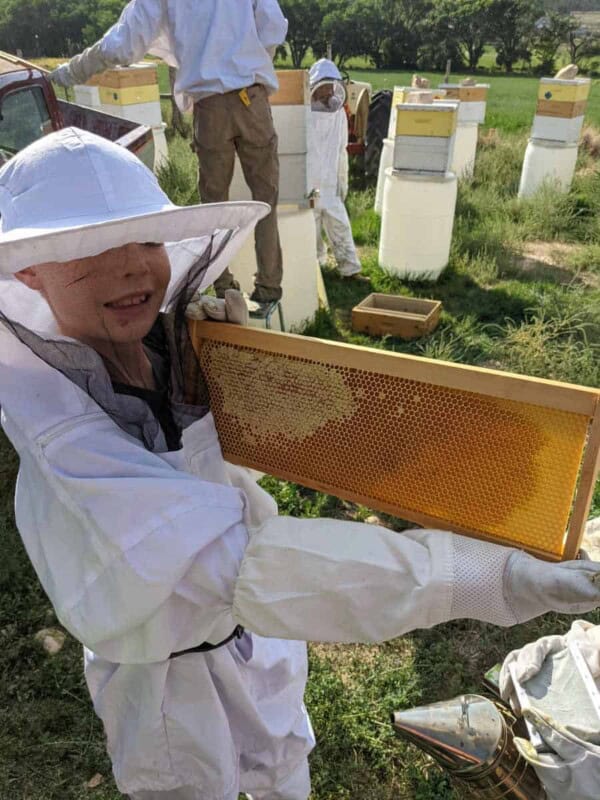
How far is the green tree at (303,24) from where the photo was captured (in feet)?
140

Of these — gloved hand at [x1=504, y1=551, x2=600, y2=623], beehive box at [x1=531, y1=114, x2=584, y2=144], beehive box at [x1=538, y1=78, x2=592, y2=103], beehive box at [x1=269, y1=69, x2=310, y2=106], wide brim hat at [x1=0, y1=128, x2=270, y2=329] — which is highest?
wide brim hat at [x1=0, y1=128, x2=270, y2=329]

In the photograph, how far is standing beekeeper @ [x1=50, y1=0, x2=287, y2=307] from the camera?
3.23 meters

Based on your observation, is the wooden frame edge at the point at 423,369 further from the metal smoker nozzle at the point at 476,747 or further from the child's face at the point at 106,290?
the metal smoker nozzle at the point at 476,747

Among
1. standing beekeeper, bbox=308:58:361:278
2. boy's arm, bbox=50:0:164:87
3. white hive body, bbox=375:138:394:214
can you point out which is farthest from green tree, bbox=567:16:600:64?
boy's arm, bbox=50:0:164:87

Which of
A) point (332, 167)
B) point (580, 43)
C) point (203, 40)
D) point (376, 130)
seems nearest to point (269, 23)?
point (203, 40)

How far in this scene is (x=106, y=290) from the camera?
3.79ft

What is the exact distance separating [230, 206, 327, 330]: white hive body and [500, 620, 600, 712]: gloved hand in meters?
2.68

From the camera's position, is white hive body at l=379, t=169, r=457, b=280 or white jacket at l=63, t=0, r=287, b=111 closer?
white jacket at l=63, t=0, r=287, b=111

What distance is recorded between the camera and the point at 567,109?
7277 mm

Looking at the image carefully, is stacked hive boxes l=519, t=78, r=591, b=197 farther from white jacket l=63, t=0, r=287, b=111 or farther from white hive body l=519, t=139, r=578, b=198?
white jacket l=63, t=0, r=287, b=111

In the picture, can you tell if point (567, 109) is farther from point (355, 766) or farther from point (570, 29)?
point (570, 29)

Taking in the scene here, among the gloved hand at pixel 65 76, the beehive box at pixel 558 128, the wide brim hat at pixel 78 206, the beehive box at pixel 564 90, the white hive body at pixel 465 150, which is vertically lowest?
the white hive body at pixel 465 150

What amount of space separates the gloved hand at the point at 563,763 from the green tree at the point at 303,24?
154ft

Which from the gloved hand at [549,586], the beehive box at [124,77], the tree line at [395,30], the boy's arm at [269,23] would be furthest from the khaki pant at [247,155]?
the tree line at [395,30]
